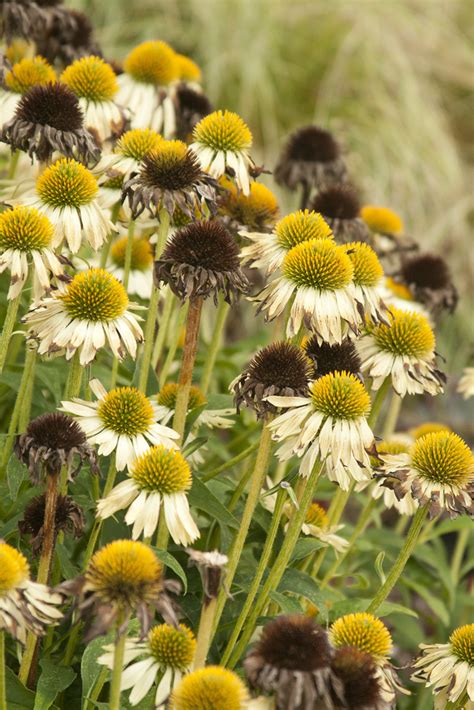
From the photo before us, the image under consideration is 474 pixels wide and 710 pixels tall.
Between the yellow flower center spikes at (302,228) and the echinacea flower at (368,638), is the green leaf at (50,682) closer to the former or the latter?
the echinacea flower at (368,638)

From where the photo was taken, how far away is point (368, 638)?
1333 mm

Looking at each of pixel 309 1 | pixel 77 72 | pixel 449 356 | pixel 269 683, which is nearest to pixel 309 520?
pixel 269 683

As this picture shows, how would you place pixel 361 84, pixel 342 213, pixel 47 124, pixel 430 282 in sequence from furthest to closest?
pixel 361 84 < pixel 430 282 < pixel 342 213 < pixel 47 124

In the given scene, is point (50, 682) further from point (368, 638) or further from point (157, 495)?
point (368, 638)

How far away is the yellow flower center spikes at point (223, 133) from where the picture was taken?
1.80 meters

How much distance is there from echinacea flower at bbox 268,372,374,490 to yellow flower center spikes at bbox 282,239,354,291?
17cm

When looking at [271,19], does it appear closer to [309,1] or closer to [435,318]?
[309,1]

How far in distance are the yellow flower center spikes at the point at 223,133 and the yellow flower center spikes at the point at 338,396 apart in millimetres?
578

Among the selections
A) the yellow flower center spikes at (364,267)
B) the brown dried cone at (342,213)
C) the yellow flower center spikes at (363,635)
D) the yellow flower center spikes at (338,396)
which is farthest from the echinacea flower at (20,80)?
the yellow flower center spikes at (363,635)

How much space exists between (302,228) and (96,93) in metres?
0.64

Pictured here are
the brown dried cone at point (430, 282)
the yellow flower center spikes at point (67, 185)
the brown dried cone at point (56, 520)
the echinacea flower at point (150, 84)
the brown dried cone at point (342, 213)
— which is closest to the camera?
the brown dried cone at point (56, 520)

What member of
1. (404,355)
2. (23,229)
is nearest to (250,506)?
(404,355)

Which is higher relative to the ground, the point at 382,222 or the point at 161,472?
the point at 382,222

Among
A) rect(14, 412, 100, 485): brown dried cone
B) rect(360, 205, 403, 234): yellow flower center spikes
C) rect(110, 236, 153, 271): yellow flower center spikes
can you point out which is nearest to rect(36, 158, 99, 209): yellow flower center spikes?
rect(14, 412, 100, 485): brown dried cone
